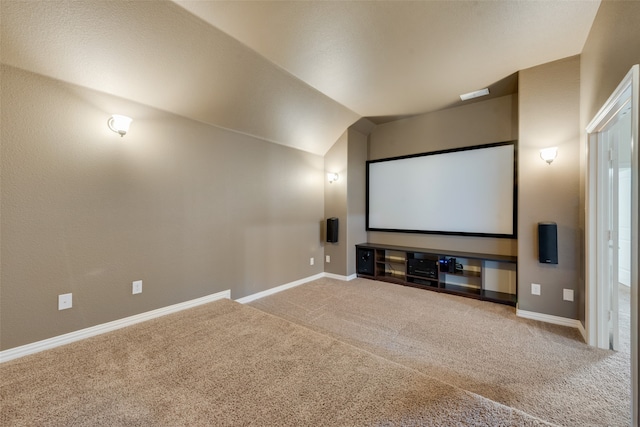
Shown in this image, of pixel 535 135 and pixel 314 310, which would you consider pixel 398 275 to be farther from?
pixel 535 135

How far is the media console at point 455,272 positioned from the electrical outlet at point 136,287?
10.9 ft

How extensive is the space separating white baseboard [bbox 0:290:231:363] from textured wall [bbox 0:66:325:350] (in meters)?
0.05

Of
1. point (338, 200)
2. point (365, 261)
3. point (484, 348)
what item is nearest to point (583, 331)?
point (484, 348)

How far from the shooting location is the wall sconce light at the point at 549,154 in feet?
8.88

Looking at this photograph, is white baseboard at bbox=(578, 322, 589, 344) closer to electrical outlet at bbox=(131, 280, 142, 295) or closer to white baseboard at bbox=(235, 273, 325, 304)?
white baseboard at bbox=(235, 273, 325, 304)

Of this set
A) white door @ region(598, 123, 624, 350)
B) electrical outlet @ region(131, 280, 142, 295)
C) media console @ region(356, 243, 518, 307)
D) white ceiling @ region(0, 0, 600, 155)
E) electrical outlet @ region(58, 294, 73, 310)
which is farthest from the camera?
media console @ region(356, 243, 518, 307)

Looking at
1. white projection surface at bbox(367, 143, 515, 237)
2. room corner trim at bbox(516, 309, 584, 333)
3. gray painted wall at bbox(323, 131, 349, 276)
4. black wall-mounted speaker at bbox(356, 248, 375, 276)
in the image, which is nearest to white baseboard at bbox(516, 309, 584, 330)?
room corner trim at bbox(516, 309, 584, 333)

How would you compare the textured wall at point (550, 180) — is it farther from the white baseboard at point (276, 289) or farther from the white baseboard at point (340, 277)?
the white baseboard at point (276, 289)

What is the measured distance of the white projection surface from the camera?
140 inches

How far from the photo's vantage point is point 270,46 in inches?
95.7

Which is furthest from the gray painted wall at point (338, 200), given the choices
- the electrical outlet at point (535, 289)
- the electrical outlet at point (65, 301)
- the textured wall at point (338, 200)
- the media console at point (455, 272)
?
the electrical outlet at point (65, 301)

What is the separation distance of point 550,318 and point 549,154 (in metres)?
1.80

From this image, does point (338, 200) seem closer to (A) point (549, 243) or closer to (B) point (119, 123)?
(A) point (549, 243)

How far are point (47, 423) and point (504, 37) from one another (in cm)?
426
